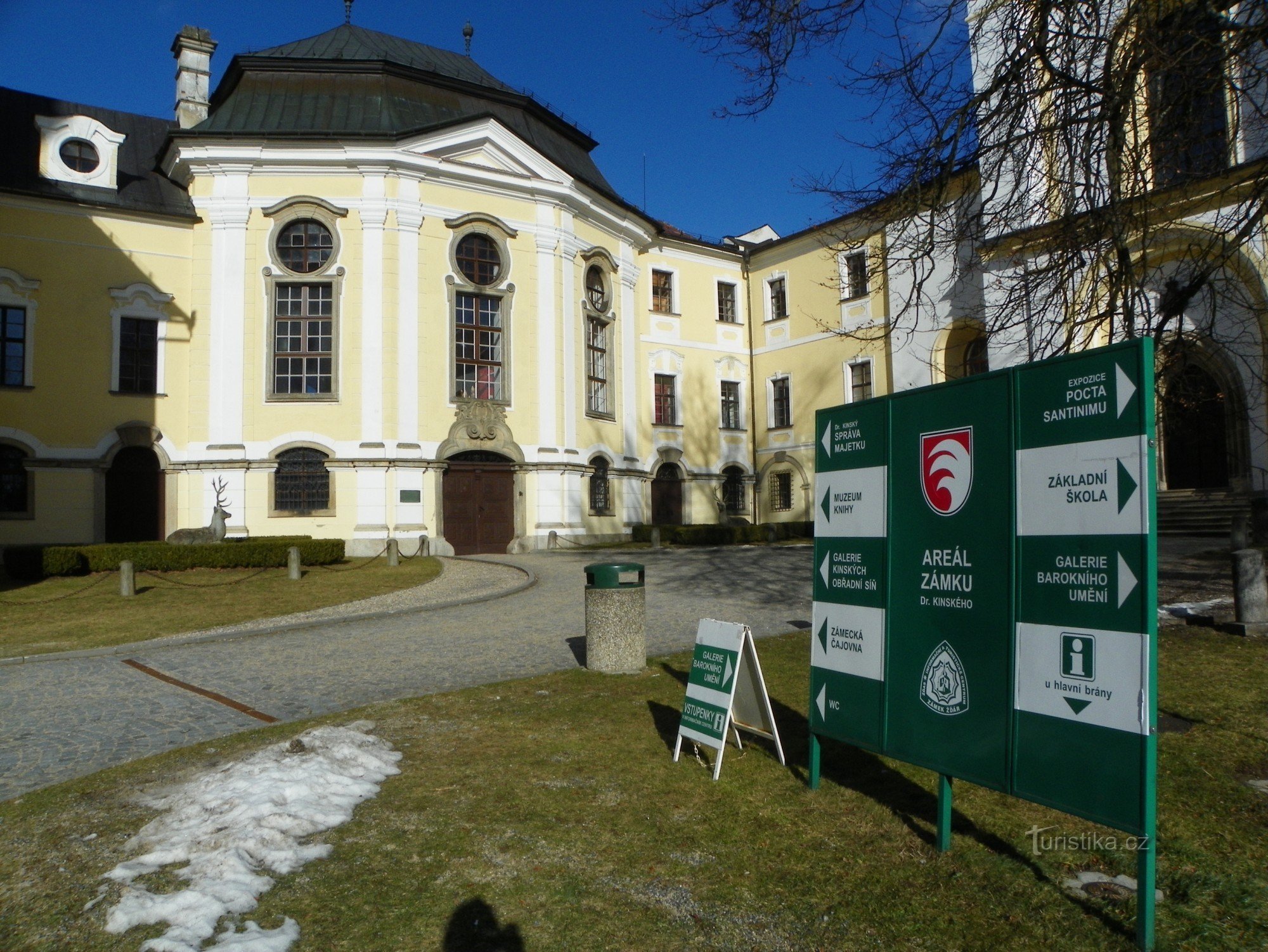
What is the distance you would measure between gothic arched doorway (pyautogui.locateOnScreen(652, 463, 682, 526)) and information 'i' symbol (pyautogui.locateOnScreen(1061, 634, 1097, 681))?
2983 cm

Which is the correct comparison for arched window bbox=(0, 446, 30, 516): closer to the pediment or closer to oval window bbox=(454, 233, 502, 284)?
oval window bbox=(454, 233, 502, 284)

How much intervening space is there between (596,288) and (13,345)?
669 inches

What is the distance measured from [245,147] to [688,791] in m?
26.5

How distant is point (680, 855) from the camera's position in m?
4.43

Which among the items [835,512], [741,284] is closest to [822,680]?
[835,512]

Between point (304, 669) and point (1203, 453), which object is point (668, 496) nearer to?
point (1203, 453)

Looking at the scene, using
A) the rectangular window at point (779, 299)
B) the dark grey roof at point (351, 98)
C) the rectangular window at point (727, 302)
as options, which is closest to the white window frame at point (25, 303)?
the dark grey roof at point (351, 98)

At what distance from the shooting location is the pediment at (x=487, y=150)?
2719 cm

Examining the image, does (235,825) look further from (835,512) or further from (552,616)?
(552,616)

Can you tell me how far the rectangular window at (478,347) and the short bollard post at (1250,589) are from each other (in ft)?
70.0

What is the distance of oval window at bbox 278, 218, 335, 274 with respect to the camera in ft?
88.4

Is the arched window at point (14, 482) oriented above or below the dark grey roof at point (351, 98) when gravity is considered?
below

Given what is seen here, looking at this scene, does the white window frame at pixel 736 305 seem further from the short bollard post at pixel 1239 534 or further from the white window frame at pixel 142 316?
the short bollard post at pixel 1239 534

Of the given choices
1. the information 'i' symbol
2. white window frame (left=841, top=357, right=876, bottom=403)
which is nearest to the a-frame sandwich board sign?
the information 'i' symbol
